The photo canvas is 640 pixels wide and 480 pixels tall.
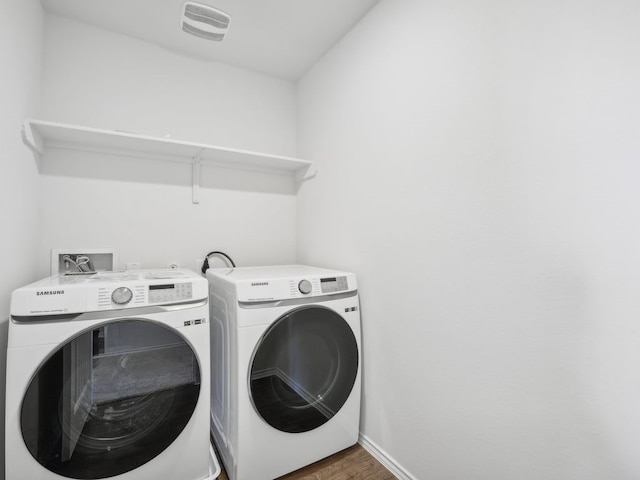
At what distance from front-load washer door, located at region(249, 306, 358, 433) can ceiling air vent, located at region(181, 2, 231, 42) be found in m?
1.64

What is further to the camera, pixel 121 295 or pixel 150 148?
pixel 150 148

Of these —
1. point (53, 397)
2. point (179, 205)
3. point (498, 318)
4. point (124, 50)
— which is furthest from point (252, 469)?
point (124, 50)

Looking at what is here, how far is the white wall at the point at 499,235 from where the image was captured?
2.76 feet

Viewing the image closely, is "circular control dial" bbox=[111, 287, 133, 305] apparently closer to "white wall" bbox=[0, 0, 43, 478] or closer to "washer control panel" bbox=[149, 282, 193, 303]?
"washer control panel" bbox=[149, 282, 193, 303]

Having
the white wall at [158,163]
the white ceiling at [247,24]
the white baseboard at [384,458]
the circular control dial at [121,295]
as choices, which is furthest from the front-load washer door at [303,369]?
the white ceiling at [247,24]

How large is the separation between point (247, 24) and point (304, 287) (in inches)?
62.0

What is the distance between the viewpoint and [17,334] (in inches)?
40.7

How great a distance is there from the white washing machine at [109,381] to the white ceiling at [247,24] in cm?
150

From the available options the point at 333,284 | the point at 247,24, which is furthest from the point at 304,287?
the point at 247,24

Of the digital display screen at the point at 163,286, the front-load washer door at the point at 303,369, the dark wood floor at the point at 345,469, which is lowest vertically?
the dark wood floor at the point at 345,469

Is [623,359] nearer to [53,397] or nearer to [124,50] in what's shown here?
[53,397]

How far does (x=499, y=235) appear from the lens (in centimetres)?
110

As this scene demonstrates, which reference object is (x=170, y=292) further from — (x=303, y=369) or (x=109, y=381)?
(x=303, y=369)

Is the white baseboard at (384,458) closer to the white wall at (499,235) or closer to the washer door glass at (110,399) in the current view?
the white wall at (499,235)
